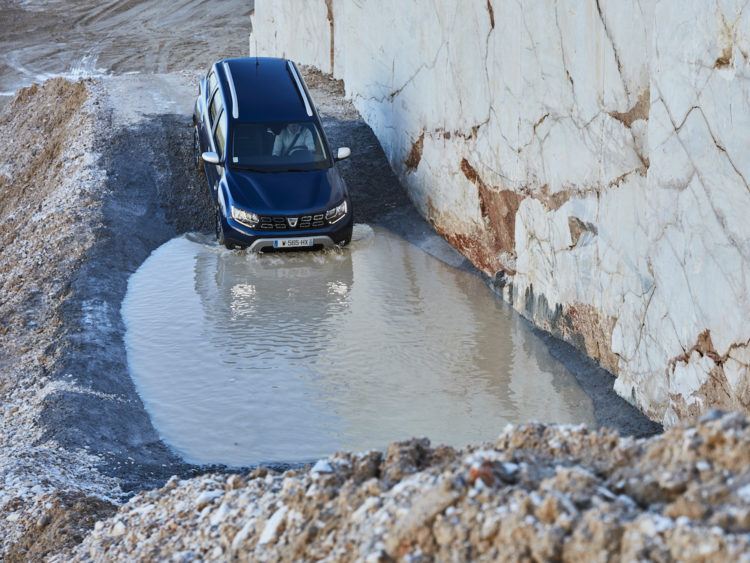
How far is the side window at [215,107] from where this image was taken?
1289cm

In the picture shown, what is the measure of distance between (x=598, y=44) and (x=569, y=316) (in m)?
2.75

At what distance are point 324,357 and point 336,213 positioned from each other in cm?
325

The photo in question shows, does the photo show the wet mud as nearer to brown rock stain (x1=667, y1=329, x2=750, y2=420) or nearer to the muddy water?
brown rock stain (x1=667, y1=329, x2=750, y2=420)

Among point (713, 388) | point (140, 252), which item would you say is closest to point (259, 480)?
point (713, 388)

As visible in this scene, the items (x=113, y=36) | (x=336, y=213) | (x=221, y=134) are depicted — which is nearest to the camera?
(x=336, y=213)

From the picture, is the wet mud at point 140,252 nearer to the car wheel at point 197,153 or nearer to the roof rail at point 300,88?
the car wheel at point 197,153

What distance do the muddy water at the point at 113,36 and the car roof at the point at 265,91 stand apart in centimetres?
1663

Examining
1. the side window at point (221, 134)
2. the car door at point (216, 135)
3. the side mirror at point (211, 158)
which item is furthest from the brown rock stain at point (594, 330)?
the side window at point (221, 134)

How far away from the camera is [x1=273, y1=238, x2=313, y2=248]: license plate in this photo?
1173 centimetres

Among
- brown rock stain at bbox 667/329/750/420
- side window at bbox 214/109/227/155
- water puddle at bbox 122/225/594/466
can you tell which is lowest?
water puddle at bbox 122/225/594/466

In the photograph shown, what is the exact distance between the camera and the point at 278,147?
40.5 feet

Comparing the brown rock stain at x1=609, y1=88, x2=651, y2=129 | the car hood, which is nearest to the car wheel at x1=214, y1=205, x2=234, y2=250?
the car hood

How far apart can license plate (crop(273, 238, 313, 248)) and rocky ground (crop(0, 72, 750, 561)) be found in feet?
6.06

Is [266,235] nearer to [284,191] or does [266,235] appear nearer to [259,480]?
[284,191]
